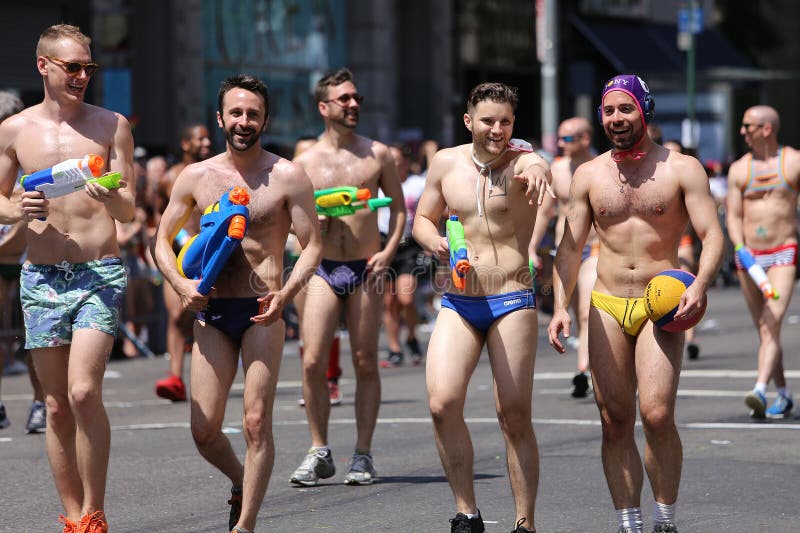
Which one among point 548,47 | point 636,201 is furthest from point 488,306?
point 548,47

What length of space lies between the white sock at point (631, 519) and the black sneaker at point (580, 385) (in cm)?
575

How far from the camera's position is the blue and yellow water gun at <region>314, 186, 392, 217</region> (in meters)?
9.90

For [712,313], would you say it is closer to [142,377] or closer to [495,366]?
[142,377]

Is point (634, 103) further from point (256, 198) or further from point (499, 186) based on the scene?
point (256, 198)

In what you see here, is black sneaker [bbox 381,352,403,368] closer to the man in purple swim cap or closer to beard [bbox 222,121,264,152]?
beard [bbox 222,121,264,152]

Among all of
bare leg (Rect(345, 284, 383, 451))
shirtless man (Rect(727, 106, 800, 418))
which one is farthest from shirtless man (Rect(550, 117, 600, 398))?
bare leg (Rect(345, 284, 383, 451))

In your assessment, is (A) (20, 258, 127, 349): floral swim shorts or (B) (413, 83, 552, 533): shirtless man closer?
(B) (413, 83, 552, 533): shirtless man

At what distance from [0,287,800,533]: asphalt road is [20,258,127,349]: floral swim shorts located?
1.20 m

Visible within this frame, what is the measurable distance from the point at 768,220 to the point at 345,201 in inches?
156

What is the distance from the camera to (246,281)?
748cm

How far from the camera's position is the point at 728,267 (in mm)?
27469

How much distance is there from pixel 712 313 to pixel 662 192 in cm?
1516

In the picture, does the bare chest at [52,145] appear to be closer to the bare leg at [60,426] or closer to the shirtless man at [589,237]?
the bare leg at [60,426]

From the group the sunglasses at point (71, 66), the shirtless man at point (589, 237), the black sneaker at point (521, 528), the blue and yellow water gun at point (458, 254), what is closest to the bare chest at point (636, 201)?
the blue and yellow water gun at point (458, 254)
